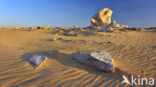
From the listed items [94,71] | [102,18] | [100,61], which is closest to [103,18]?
[102,18]

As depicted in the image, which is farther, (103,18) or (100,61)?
(103,18)

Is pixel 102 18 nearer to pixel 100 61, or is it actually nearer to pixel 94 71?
pixel 100 61

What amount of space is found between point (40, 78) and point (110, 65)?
178 centimetres

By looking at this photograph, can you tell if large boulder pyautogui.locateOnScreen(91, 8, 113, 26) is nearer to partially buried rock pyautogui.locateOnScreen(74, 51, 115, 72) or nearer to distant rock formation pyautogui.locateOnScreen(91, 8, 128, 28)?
distant rock formation pyautogui.locateOnScreen(91, 8, 128, 28)

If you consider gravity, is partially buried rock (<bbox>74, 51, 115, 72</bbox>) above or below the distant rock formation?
below

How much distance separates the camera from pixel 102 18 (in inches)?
997

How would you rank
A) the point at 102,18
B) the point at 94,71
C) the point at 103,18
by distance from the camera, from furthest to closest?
the point at 103,18 < the point at 102,18 < the point at 94,71

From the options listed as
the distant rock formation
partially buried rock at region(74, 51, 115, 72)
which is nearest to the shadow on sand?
partially buried rock at region(74, 51, 115, 72)

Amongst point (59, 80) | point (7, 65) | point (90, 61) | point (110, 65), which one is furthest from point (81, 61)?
point (7, 65)

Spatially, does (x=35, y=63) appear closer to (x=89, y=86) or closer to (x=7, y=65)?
(x=7, y=65)

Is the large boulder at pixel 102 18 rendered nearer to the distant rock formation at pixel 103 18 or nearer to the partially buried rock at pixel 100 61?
the distant rock formation at pixel 103 18

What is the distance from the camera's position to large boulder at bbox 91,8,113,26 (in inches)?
997

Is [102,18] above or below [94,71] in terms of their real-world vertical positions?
above

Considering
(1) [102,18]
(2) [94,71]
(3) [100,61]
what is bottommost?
(2) [94,71]
